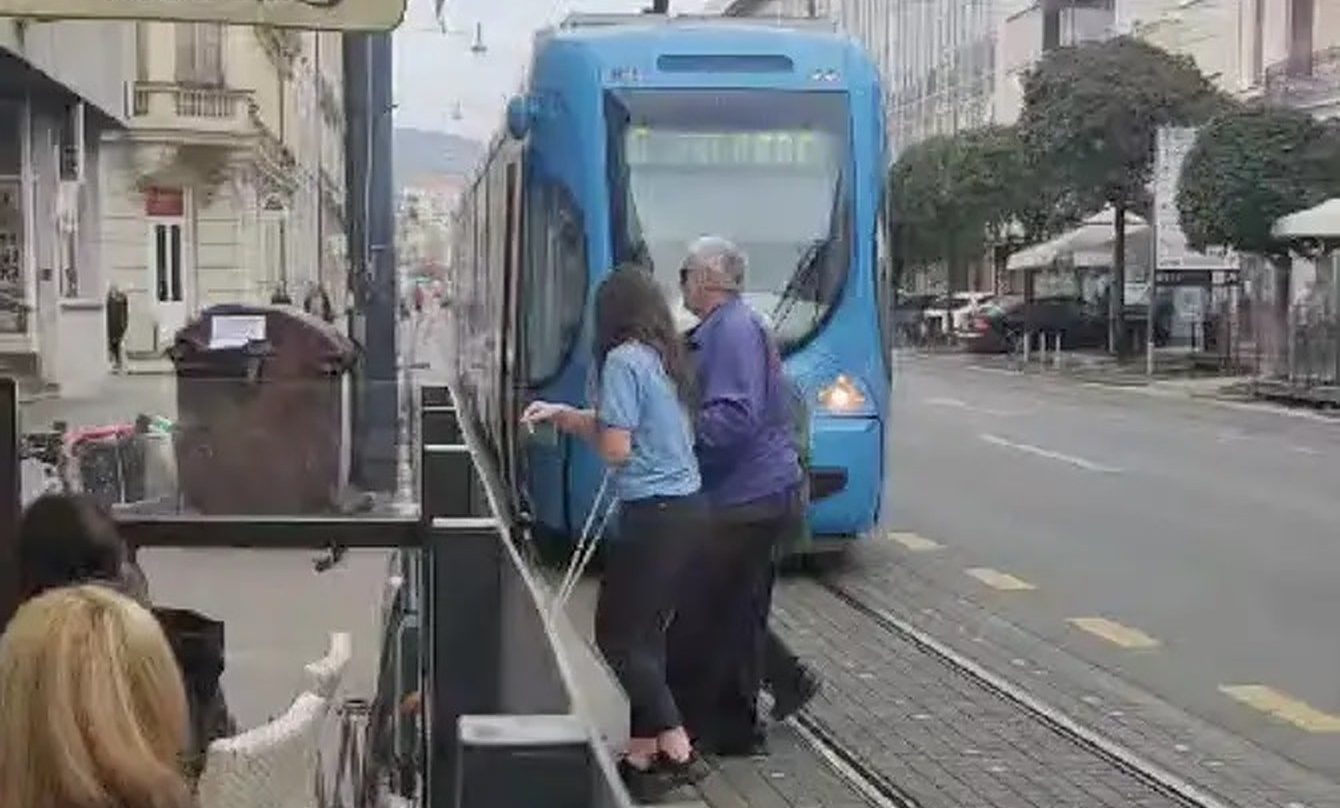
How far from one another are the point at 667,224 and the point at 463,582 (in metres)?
7.30

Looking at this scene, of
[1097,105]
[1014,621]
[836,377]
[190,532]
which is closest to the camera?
[190,532]

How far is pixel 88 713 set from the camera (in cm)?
294

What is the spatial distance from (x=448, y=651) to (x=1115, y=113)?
38.2 meters

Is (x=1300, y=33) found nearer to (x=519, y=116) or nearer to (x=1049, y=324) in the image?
(x=1049, y=324)

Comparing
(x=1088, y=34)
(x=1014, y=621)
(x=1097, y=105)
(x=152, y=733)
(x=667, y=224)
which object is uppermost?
(x=1088, y=34)

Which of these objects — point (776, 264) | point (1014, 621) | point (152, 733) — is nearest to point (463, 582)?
point (152, 733)

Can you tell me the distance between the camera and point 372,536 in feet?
23.5

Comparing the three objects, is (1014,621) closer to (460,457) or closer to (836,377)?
(836,377)

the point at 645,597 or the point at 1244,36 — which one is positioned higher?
the point at 1244,36

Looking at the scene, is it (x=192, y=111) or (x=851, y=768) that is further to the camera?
(x=192, y=111)

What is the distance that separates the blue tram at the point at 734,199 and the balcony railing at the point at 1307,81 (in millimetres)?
31769

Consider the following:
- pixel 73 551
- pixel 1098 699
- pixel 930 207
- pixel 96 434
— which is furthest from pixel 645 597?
pixel 930 207

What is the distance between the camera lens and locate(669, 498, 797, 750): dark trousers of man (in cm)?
769

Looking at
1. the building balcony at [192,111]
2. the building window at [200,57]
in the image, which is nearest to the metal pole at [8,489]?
the building balcony at [192,111]
